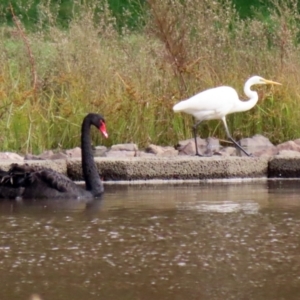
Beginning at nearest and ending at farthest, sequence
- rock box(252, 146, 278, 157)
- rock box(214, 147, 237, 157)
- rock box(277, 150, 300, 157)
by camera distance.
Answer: rock box(277, 150, 300, 157) → rock box(252, 146, 278, 157) → rock box(214, 147, 237, 157)

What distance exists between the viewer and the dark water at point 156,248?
5352 mm

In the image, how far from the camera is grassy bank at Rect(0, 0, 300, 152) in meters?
12.3

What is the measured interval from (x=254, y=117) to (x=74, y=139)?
2.01 meters

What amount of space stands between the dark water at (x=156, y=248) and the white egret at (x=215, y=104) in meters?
2.91

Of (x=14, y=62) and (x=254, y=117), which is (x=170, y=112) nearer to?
(x=254, y=117)

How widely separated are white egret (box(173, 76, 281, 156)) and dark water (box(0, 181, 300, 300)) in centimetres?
291

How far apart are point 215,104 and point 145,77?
1.58 metres

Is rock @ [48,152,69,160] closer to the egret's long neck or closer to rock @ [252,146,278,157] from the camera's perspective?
rock @ [252,146,278,157]

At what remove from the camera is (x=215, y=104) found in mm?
11930

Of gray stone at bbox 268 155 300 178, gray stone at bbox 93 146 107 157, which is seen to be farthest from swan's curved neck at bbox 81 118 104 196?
gray stone at bbox 268 155 300 178

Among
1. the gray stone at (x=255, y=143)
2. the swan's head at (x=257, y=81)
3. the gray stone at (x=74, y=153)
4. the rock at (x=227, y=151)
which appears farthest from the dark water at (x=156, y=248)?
the swan's head at (x=257, y=81)

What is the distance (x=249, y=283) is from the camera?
5.44 metres

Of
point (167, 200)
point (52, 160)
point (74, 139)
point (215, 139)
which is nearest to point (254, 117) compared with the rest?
point (215, 139)

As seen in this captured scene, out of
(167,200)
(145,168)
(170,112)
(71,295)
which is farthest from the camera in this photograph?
(170,112)
